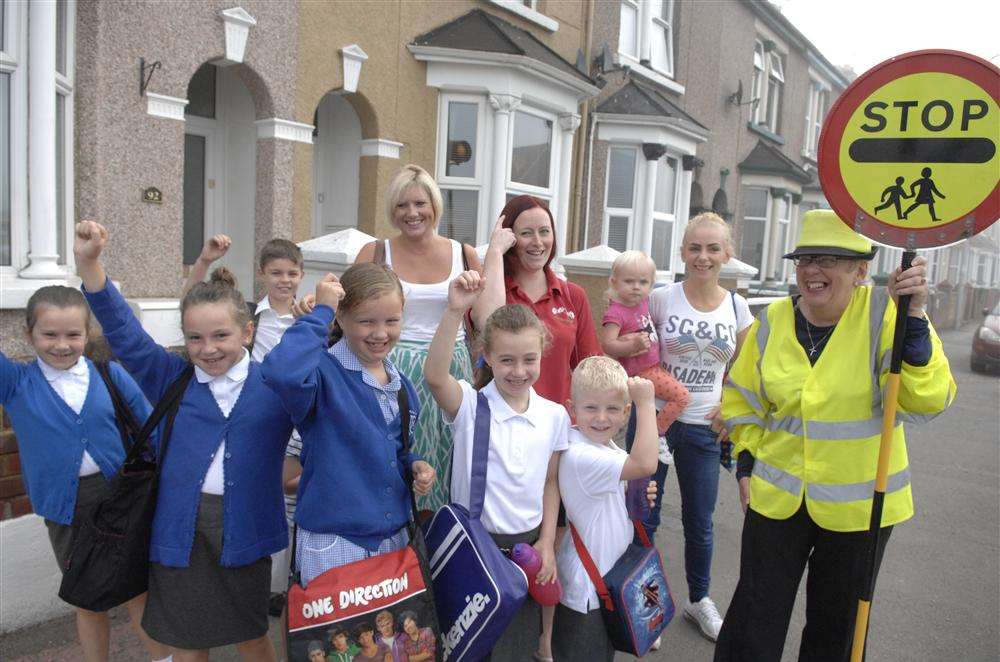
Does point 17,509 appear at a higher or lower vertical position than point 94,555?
lower

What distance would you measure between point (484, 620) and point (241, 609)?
2.78 ft

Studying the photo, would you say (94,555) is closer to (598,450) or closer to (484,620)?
(484,620)

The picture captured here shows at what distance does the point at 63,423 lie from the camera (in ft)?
8.20

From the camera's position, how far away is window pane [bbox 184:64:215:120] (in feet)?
21.5

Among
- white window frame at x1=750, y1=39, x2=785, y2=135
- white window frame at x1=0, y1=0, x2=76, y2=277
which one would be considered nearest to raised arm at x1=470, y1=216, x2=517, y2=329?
white window frame at x1=0, y1=0, x2=76, y2=277

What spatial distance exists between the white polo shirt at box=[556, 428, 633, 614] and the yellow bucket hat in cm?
97

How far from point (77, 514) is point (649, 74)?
441 inches

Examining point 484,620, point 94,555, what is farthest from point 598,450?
point 94,555

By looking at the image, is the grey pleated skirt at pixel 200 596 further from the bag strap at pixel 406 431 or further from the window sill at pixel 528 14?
the window sill at pixel 528 14

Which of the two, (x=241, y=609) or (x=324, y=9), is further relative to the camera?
(x=324, y=9)

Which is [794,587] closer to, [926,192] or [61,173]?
[926,192]

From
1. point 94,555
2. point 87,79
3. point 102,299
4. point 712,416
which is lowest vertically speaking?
point 94,555

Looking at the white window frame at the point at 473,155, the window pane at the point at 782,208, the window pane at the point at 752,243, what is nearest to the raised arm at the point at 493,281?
the white window frame at the point at 473,155

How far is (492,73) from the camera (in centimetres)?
779
